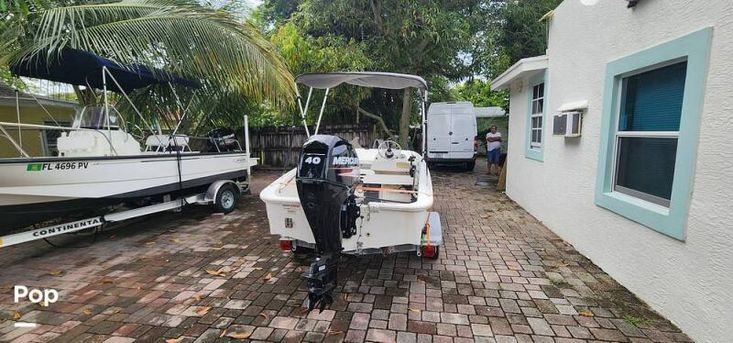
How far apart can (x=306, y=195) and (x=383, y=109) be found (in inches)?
415

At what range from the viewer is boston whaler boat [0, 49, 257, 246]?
11.6 feet

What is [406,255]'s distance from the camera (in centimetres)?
407

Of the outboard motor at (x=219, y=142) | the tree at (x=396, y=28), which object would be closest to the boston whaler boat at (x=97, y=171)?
the outboard motor at (x=219, y=142)

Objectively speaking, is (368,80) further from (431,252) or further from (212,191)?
(212,191)

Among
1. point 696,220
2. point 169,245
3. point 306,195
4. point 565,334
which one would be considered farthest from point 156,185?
point 696,220

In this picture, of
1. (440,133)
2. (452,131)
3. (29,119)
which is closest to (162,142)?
(29,119)

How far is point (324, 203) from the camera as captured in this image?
2.73 metres

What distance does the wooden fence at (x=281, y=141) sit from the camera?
11539mm

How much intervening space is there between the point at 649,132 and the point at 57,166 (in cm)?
586

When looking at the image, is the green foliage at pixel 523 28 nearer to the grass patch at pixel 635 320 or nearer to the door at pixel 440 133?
the door at pixel 440 133

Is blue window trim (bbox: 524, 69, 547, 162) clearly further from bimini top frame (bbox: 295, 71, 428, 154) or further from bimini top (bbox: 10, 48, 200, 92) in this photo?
bimini top (bbox: 10, 48, 200, 92)

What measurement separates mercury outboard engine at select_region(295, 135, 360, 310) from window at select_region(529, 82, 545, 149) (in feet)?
13.8

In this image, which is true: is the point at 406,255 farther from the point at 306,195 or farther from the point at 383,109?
the point at 383,109

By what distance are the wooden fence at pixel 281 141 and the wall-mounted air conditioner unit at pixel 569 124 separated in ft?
24.0
